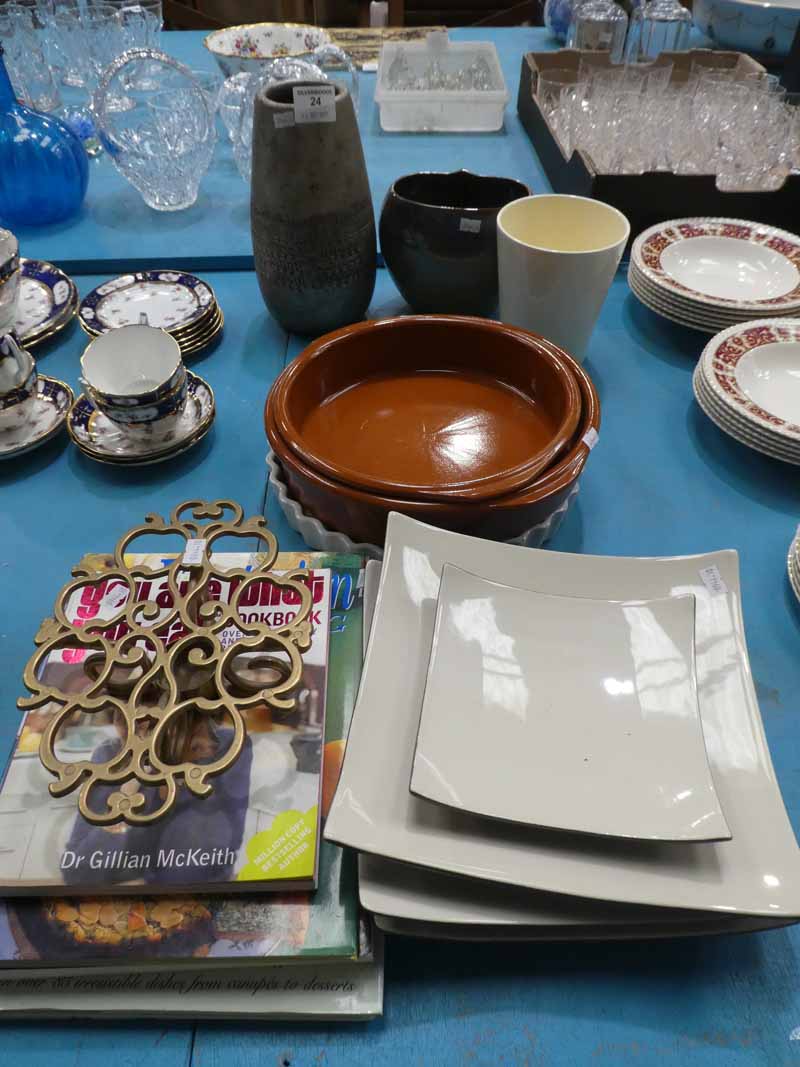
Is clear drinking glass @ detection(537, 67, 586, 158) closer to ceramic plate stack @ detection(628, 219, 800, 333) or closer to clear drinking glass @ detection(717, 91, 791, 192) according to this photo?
clear drinking glass @ detection(717, 91, 791, 192)

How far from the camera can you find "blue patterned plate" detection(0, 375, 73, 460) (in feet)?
2.40

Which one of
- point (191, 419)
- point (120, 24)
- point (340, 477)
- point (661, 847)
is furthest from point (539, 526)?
point (120, 24)

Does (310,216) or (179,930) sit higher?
(310,216)

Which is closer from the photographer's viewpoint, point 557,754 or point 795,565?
point 557,754

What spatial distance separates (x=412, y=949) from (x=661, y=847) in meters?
0.16

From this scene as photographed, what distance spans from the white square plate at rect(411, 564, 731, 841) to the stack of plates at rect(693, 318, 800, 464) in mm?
274

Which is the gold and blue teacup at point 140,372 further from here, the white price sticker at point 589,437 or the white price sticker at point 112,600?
the white price sticker at point 589,437

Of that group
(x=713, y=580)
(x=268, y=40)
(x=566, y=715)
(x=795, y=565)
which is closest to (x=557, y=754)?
(x=566, y=715)

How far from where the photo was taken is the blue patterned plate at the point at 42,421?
28.8 inches

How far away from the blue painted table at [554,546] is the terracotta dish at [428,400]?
89 millimetres

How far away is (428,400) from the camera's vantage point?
751 millimetres

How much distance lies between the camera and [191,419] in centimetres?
77

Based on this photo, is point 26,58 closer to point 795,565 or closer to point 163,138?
point 163,138

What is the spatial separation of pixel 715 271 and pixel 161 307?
0.72 m
